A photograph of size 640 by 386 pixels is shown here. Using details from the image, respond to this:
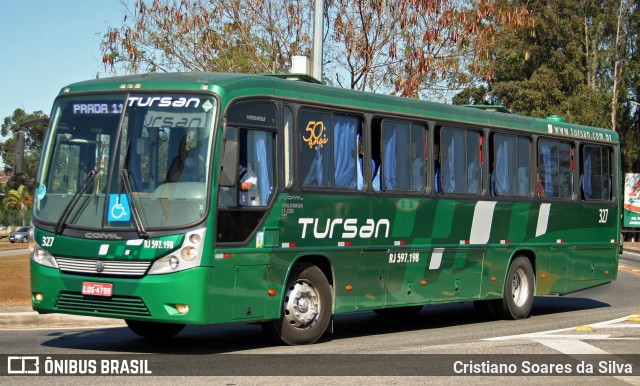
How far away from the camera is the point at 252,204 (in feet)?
41.5

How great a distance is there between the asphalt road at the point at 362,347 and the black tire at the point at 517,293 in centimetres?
27

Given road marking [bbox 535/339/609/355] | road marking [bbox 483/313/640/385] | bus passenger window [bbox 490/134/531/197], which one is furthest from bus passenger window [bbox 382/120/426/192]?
road marking [bbox 535/339/609/355]

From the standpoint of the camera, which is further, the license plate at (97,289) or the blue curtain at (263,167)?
the blue curtain at (263,167)

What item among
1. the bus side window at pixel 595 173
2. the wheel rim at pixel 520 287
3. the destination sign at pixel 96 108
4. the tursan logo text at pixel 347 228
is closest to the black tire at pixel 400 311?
the wheel rim at pixel 520 287

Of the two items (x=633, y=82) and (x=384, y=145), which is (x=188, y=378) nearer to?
(x=384, y=145)

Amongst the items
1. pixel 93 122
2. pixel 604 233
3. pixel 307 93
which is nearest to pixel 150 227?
pixel 93 122

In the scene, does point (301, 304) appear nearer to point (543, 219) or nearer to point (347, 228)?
point (347, 228)

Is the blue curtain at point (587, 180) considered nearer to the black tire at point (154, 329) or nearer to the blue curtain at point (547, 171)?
the blue curtain at point (547, 171)

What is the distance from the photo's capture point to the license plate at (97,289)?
39.4ft

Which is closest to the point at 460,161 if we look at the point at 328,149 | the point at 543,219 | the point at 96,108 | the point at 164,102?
the point at 543,219

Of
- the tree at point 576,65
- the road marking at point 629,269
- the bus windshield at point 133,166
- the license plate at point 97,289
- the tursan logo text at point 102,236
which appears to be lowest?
the road marking at point 629,269

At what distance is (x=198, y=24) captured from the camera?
931 inches

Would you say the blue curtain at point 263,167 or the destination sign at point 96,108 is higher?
the destination sign at point 96,108

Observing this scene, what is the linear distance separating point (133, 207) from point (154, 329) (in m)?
2.50
